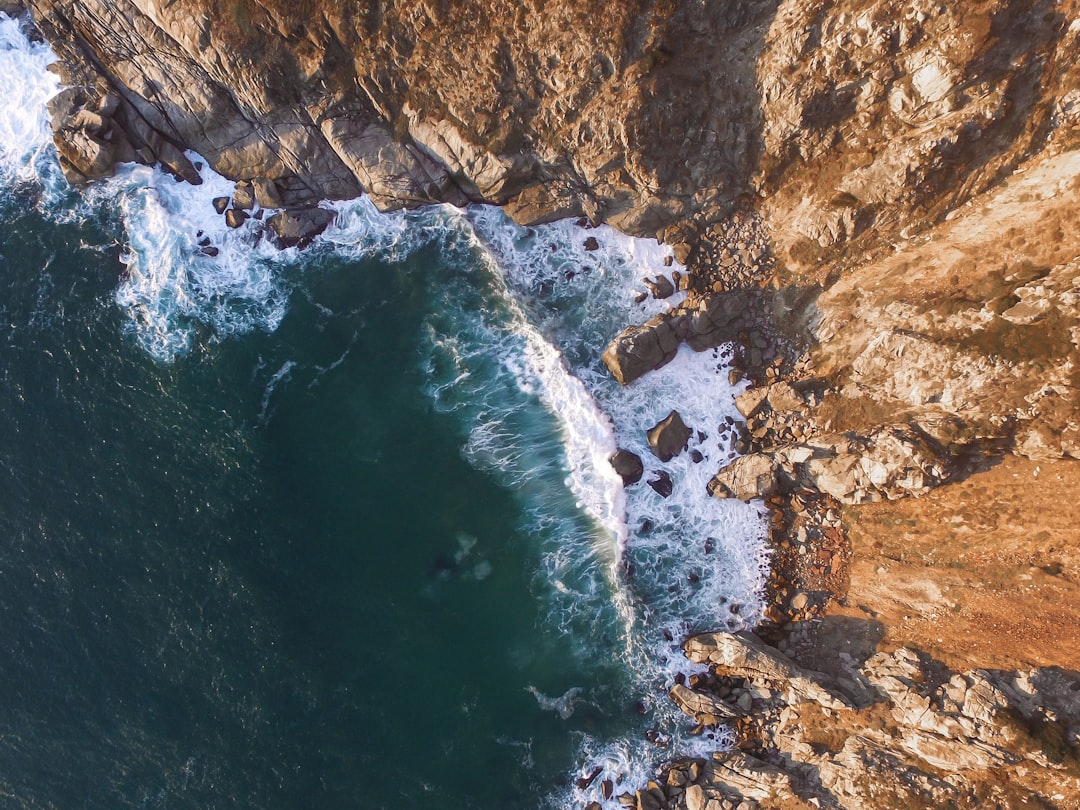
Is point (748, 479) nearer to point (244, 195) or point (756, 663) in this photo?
point (756, 663)

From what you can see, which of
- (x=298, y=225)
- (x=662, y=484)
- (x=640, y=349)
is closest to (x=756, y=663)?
(x=662, y=484)

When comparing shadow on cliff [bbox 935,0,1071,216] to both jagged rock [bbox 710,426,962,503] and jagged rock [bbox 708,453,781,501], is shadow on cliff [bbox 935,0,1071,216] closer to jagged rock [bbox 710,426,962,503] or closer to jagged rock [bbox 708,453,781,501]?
jagged rock [bbox 710,426,962,503]

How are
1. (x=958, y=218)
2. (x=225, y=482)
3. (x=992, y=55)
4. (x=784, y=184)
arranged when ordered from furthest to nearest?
(x=225, y=482)
(x=784, y=184)
(x=958, y=218)
(x=992, y=55)

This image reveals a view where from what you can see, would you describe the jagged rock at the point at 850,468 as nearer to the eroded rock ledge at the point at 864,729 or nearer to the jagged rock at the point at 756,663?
the eroded rock ledge at the point at 864,729

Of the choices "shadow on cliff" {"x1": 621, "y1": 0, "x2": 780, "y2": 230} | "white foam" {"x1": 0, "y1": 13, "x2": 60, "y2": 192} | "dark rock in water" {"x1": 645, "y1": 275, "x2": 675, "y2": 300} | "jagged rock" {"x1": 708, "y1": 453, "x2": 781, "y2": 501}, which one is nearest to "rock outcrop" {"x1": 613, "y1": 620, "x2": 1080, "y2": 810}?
"jagged rock" {"x1": 708, "y1": 453, "x2": 781, "y2": 501}

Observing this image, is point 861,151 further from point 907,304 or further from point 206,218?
point 206,218

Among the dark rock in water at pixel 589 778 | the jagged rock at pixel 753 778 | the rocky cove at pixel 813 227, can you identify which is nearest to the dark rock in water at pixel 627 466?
the rocky cove at pixel 813 227

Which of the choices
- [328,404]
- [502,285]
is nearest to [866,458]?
[502,285]
